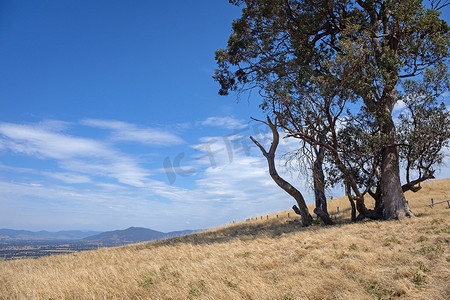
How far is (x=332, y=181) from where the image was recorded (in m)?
20.5

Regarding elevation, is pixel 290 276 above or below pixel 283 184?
below

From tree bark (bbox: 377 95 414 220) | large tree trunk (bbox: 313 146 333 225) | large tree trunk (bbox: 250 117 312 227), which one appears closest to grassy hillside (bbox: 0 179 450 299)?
tree bark (bbox: 377 95 414 220)

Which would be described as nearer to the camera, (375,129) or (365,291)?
(365,291)

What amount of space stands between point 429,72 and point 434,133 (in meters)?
3.52

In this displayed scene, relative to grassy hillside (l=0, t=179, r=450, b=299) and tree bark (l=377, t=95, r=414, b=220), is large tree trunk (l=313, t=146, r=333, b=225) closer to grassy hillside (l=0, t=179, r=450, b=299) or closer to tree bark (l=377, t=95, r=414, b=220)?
tree bark (l=377, t=95, r=414, b=220)

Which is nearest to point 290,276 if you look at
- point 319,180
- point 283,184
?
point 283,184

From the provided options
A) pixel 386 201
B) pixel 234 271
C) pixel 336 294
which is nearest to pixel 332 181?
pixel 386 201

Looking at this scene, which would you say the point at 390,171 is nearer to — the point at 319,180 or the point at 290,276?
the point at 319,180

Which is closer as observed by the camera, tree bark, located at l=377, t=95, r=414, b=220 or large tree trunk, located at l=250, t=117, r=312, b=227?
tree bark, located at l=377, t=95, r=414, b=220

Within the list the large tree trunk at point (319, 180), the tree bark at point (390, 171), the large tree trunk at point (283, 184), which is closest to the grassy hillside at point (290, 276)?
the tree bark at point (390, 171)

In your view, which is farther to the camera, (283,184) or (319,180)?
(319,180)

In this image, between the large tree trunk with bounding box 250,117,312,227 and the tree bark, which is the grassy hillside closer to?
the tree bark

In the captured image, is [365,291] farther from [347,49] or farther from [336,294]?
[347,49]

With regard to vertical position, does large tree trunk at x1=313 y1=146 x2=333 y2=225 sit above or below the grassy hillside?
above
